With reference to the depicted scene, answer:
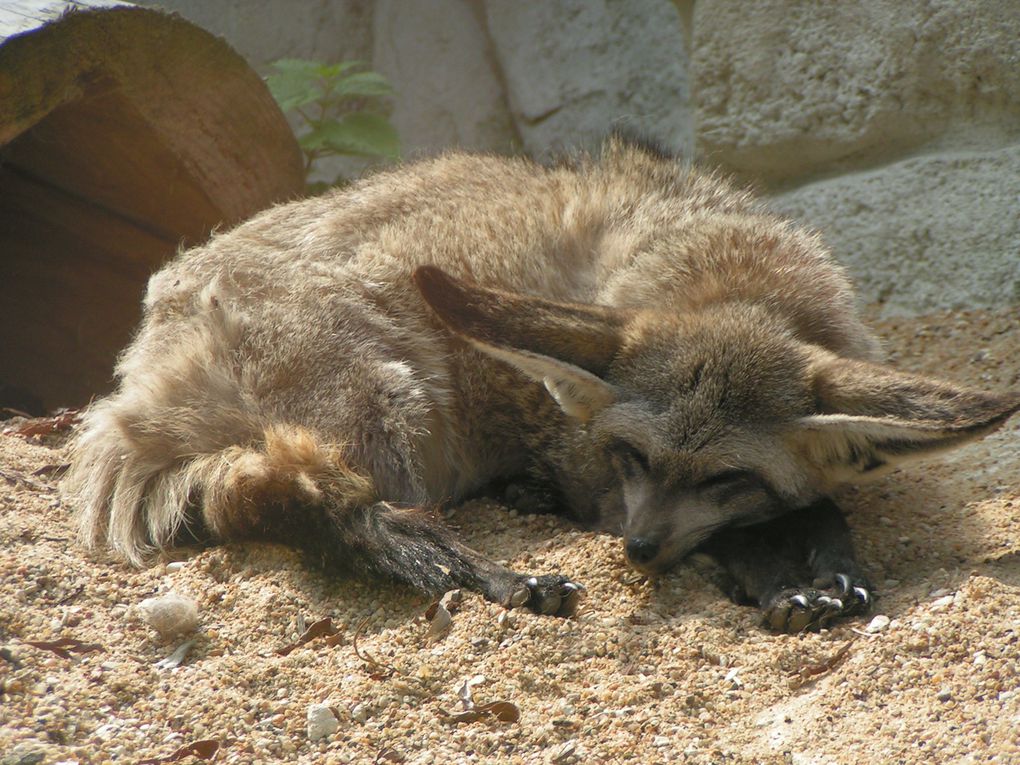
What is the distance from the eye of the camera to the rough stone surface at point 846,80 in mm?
5598

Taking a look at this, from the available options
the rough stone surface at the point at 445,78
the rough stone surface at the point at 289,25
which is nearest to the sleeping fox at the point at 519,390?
the rough stone surface at the point at 445,78

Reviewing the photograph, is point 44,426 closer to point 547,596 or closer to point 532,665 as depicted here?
point 547,596

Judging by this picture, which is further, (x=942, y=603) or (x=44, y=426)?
(x=44, y=426)

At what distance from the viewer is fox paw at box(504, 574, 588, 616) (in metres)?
3.41

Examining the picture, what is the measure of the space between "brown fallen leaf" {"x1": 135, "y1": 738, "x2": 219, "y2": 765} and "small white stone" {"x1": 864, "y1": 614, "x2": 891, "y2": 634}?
1.84 m

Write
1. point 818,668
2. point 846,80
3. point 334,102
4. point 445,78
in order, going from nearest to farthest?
point 818,668 → point 846,80 → point 334,102 → point 445,78

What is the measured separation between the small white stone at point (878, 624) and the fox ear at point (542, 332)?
111cm

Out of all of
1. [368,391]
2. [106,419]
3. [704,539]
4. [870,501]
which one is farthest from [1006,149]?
[106,419]

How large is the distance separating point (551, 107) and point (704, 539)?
486 centimetres

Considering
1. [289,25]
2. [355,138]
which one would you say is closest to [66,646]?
[355,138]

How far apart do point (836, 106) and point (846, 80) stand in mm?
147

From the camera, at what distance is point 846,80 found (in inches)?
238

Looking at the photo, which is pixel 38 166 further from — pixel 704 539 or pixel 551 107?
pixel 704 539

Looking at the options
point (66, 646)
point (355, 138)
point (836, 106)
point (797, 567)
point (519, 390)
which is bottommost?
point (797, 567)
